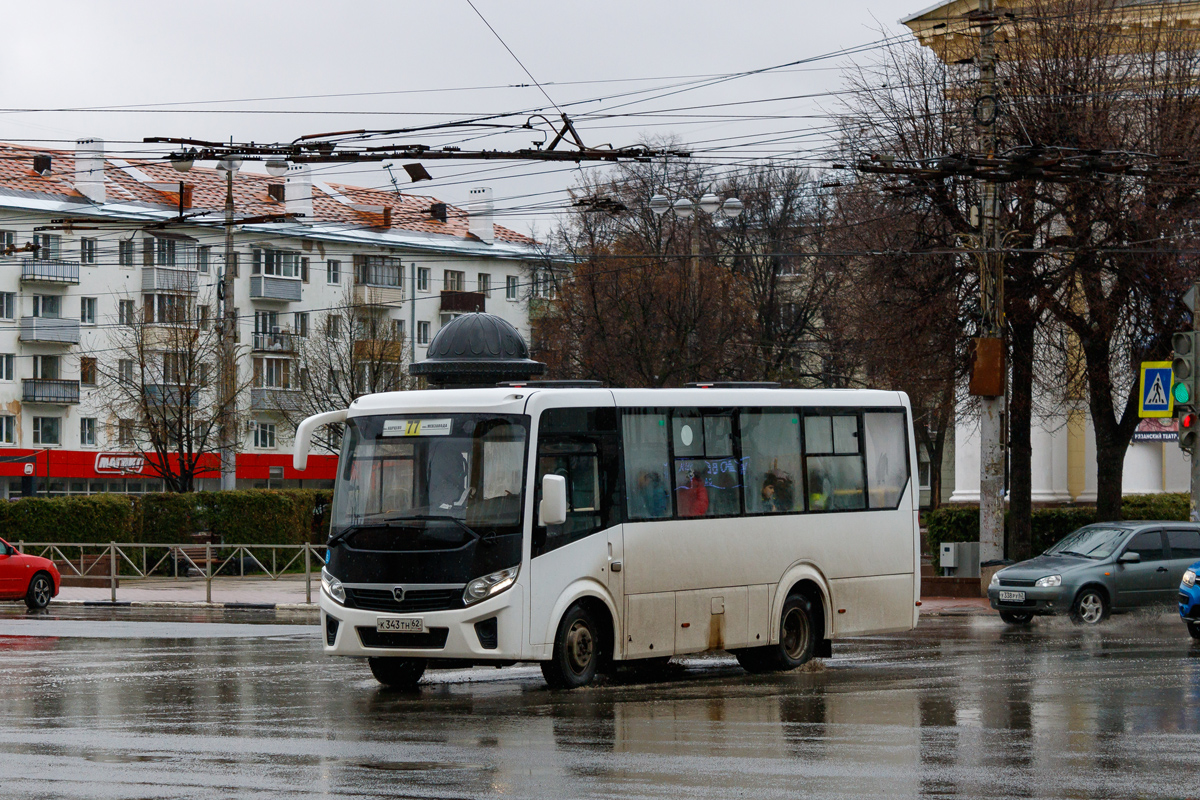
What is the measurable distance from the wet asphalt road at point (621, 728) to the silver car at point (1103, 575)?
404cm

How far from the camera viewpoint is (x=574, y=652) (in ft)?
48.3

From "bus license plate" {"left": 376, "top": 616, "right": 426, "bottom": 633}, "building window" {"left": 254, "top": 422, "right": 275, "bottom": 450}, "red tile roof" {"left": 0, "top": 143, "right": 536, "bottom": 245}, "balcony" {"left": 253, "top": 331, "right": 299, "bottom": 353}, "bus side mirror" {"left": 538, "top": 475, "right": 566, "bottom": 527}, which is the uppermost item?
"red tile roof" {"left": 0, "top": 143, "right": 536, "bottom": 245}

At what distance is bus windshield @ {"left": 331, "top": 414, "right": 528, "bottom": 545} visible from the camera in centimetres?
1435

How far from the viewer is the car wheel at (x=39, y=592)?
29891mm

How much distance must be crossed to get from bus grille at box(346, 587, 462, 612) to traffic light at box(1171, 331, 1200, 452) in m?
13.2

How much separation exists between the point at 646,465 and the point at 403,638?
268 centimetres

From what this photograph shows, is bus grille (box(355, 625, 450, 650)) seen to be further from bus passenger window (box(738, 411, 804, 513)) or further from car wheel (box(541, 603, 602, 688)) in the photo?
bus passenger window (box(738, 411, 804, 513))

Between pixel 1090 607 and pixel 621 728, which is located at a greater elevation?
pixel 621 728

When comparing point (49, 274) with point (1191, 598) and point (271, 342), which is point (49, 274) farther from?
point (1191, 598)

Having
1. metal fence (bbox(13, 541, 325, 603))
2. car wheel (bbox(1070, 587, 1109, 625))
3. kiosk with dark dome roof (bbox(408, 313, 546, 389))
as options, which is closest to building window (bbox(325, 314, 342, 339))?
metal fence (bbox(13, 541, 325, 603))

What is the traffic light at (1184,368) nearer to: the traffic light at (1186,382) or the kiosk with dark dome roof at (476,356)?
the traffic light at (1186,382)

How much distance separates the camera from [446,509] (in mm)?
14422

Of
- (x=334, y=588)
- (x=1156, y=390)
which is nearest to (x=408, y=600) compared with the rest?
(x=334, y=588)

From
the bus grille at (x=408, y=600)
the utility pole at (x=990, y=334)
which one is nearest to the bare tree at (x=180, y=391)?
the utility pole at (x=990, y=334)
